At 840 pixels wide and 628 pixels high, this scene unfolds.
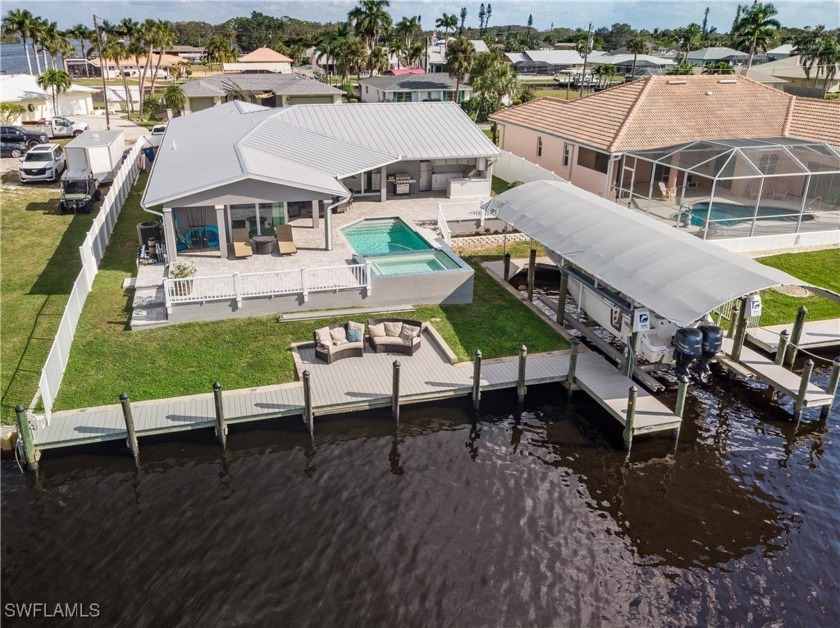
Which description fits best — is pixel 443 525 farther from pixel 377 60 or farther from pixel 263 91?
pixel 377 60

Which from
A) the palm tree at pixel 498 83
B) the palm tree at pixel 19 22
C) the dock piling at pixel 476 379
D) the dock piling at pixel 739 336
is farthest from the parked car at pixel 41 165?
the dock piling at pixel 739 336

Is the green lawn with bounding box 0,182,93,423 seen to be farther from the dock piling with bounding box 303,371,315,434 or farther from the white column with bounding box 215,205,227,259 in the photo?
the dock piling with bounding box 303,371,315,434

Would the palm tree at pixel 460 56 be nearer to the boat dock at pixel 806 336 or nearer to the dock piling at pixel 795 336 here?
the boat dock at pixel 806 336

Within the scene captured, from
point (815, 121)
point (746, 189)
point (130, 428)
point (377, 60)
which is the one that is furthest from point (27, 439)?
point (377, 60)

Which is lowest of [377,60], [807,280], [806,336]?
[806,336]

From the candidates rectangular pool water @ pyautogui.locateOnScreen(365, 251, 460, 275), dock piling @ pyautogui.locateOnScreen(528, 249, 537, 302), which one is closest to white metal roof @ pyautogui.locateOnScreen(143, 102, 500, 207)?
rectangular pool water @ pyautogui.locateOnScreen(365, 251, 460, 275)
